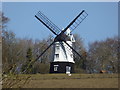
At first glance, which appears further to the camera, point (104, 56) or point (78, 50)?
point (78, 50)

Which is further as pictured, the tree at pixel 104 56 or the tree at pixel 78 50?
the tree at pixel 104 56

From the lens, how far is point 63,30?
2964 centimetres

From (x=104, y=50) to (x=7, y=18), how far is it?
67.2 feet

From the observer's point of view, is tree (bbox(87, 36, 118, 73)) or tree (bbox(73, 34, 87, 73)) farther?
tree (bbox(87, 36, 118, 73))

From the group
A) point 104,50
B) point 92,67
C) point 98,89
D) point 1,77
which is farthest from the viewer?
point 104,50

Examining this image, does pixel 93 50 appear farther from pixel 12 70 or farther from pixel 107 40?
pixel 12 70

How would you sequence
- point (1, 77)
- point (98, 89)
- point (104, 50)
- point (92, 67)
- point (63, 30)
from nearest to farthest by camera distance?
point (1, 77) < point (98, 89) < point (63, 30) < point (92, 67) < point (104, 50)

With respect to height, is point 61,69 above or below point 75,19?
below

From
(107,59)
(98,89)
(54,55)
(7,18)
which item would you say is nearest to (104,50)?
(107,59)

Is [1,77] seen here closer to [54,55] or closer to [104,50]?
[54,55]

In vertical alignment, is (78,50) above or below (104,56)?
above

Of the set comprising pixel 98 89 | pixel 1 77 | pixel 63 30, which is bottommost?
pixel 98 89

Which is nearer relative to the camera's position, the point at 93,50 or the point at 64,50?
the point at 64,50

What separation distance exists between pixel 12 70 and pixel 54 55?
89.7 ft
